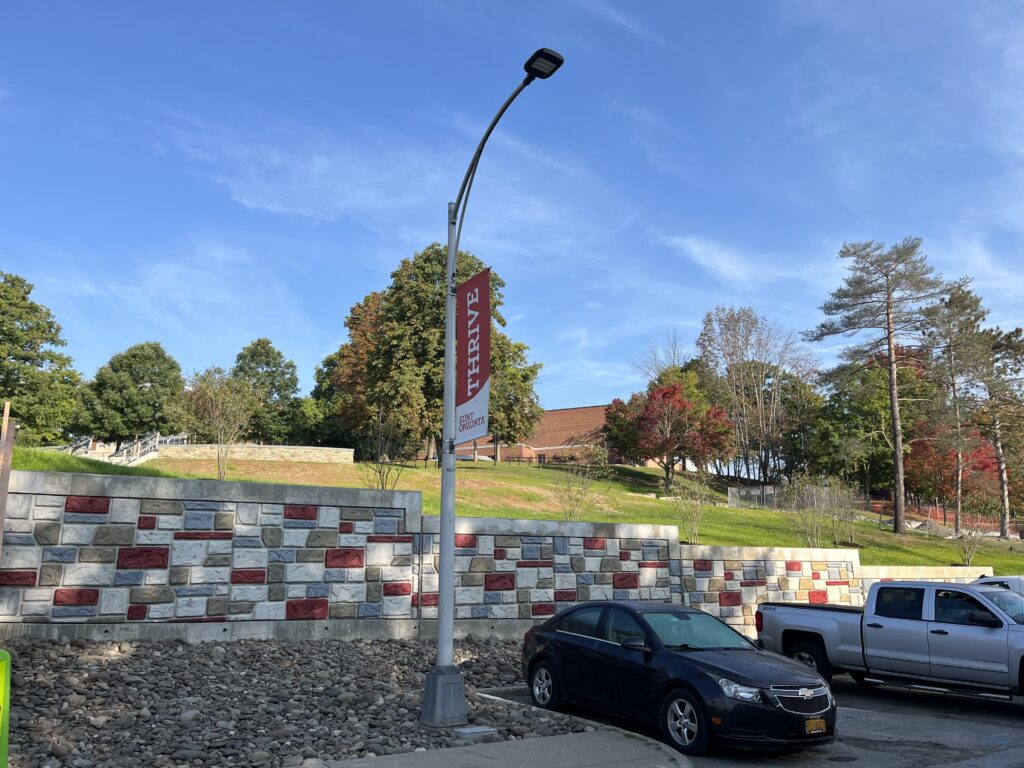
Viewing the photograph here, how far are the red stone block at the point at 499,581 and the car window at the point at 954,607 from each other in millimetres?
6545

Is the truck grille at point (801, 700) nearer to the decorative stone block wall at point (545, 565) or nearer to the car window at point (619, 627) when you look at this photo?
the car window at point (619, 627)

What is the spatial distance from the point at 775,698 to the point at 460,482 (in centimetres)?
2746

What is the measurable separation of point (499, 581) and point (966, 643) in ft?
23.0

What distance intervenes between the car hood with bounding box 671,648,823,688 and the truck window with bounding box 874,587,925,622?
3.85 m

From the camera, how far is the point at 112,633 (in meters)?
9.98

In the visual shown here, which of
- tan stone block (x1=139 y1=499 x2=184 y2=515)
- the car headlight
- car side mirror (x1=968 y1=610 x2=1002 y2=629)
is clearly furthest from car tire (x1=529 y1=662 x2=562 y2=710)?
car side mirror (x1=968 y1=610 x2=1002 y2=629)

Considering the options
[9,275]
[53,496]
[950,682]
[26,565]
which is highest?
[9,275]

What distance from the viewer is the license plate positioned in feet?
24.8

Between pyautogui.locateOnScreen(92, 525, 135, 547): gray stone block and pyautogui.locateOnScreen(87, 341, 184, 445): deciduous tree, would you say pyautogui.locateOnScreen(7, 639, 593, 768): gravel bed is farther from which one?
pyautogui.locateOnScreen(87, 341, 184, 445): deciduous tree

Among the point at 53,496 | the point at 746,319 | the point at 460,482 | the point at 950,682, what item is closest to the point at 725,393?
the point at 746,319

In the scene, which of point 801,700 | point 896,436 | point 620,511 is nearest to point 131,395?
point 620,511

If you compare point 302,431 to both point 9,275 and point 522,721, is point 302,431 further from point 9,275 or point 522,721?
point 522,721

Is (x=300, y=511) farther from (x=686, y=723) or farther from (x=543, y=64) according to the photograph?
(x=543, y=64)

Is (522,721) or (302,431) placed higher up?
(302,431)
